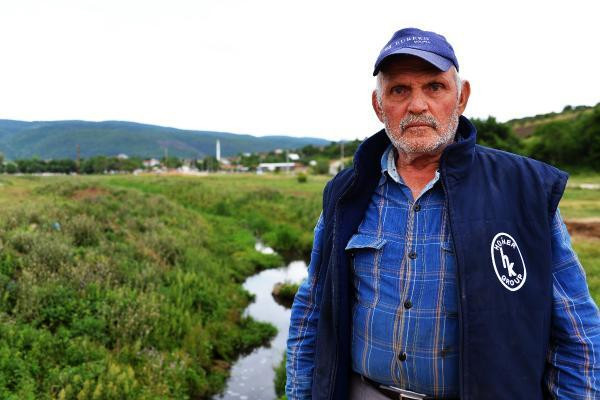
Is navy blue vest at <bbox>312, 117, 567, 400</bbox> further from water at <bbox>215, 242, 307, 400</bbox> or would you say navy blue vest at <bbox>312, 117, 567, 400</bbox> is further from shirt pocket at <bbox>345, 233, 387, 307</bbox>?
water at <bbox>215, 242, 307, 400</bbox>

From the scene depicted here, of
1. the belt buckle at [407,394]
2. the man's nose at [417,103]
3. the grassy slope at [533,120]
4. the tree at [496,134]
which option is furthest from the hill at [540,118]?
the belt buckle at [407,394]

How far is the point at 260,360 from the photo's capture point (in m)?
9.51

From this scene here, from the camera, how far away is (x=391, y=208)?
2168 millimetres

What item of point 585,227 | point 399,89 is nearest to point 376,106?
point 399,89

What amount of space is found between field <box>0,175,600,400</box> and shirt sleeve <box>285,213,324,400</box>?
4.72 m

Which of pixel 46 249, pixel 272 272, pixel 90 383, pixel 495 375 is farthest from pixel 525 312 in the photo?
pixel 272 272

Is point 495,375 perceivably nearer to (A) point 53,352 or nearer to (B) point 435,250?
(B) point 435,250

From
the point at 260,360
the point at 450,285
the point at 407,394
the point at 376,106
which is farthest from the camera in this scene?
the point at 260,360

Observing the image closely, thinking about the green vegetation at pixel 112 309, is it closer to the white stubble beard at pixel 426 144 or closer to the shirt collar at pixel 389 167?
the shirt collar at pixel 389 167

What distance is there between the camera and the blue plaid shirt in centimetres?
184

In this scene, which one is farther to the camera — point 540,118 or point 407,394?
point 540,118

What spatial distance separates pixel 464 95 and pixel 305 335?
1.52 meters

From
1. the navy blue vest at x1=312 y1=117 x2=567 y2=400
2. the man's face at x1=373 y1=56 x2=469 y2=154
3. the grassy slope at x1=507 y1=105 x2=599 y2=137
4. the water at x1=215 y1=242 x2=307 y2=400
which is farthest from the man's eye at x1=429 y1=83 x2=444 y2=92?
the grassy slope at x1=507 y1=105 x2=599 y2=137

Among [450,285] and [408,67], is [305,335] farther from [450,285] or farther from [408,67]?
[408,67]
